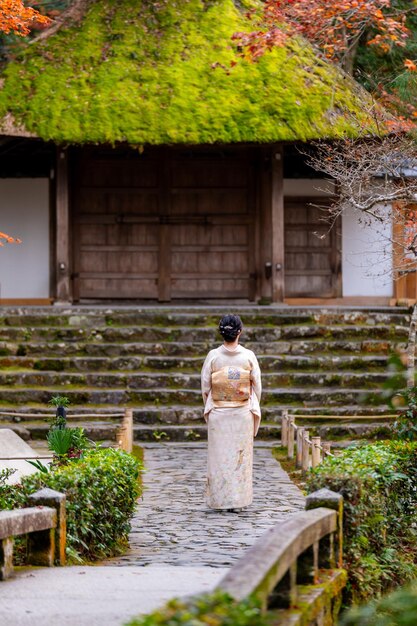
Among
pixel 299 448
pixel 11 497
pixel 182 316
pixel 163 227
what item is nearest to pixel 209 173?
pixel 163 227

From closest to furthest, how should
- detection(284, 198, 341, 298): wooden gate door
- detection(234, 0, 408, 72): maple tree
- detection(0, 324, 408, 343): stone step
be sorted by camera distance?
detection(234, 0, 408, 72): maple tree → detection(0, 324, 408, 343): stone step → detection(284, 198, 341, 298): wooden gate door

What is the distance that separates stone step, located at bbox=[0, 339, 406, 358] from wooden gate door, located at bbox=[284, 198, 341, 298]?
14.3 ft

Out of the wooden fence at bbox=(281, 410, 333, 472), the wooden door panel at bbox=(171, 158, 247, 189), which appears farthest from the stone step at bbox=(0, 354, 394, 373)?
the wooden door panel at bbox=(171, 158, 247, 189)

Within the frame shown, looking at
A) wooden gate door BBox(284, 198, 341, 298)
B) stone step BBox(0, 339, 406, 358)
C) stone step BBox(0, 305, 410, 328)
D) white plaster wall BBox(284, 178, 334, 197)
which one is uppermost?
white plaster wall BBox(284, 178, 334, 197)

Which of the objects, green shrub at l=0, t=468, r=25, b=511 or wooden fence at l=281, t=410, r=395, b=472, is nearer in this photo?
green shrub at l=0, t=468, r=25, b=511

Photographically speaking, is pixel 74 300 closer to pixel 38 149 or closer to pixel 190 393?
Answer: pixel 38 149

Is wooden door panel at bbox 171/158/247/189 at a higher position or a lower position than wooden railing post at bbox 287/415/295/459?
higher

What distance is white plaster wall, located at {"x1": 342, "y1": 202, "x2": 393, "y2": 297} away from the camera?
2067 cm

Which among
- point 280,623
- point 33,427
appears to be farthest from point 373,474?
point 33,427

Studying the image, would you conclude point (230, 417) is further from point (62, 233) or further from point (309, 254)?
point (309, 254)

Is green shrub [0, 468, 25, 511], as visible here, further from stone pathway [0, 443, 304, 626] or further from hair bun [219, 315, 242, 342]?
hair bun [219, 315, 242, 342]

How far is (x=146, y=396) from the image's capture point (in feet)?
51.3

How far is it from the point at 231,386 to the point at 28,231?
1128cm

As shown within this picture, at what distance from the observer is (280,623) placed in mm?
5285
